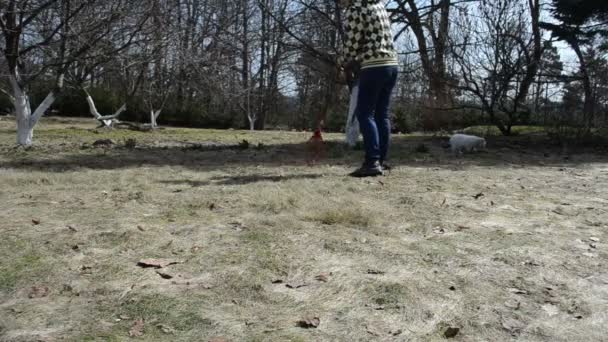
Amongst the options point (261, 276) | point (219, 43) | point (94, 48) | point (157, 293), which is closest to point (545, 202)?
point (261, 276)

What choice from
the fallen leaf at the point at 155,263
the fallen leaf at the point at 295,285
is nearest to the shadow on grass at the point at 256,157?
the fallen leaf at the point at 155,263

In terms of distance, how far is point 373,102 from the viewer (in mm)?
4602

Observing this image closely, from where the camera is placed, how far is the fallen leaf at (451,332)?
1890 millimetres

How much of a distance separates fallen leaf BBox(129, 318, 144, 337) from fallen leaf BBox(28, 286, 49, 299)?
482mm

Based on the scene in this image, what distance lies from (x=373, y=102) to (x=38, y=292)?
3.15m

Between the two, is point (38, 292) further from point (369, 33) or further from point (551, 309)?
point (369, 33)

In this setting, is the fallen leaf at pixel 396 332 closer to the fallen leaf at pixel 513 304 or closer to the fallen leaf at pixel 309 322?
the fallen leaf at pixel 309 322

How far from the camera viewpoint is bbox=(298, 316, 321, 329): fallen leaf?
1.93 m

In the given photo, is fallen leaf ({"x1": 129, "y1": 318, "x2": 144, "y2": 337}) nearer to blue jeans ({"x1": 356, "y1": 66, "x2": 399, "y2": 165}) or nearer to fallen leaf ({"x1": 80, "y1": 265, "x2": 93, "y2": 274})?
fallen leaf ({"x1": 80, "y1": 265, "x2": 93, "y2": 274})

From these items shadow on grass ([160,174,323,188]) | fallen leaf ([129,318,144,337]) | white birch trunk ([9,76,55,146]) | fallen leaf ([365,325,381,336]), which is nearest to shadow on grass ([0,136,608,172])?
shadow on grass ([160,174,323,188])

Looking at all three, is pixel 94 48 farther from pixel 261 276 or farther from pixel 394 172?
pixel 261 276

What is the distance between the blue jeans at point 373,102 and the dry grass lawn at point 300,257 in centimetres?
34

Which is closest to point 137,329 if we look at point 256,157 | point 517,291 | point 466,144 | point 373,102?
point 517,291

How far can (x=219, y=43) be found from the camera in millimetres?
14914
